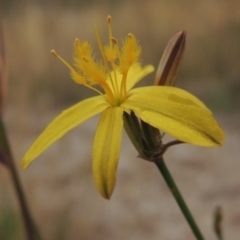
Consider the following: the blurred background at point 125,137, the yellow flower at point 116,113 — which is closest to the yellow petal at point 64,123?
the yellow flower at point 116,113

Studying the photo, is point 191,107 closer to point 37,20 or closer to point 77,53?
point 77,53

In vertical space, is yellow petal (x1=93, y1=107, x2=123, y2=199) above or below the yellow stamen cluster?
below

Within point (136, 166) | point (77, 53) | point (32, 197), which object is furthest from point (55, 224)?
point (77, 53)

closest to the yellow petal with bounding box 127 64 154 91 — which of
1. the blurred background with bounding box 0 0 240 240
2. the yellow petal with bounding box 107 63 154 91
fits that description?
the yellow petal with bounding box 107 63 154 91

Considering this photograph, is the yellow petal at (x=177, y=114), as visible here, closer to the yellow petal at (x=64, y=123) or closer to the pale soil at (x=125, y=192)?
the yellow petal at (x=64, y=123)

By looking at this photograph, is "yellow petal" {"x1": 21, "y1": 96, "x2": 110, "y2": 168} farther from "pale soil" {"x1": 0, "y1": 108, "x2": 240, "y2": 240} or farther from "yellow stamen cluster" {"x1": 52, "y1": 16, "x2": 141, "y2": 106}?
"pale soil" {"x1": 0, "y1": 108, "x2": 240, "y2": 240}

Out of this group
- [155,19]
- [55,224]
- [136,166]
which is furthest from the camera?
[155,19]

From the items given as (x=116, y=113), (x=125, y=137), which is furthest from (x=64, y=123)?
(x=125, y=137)
